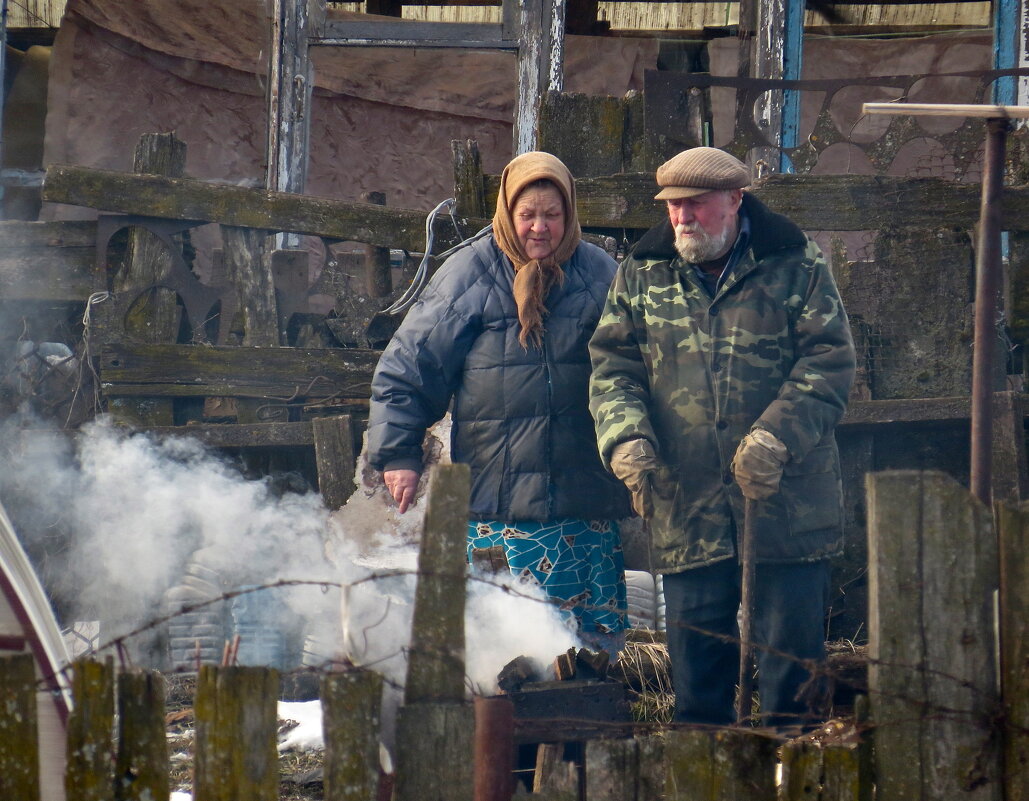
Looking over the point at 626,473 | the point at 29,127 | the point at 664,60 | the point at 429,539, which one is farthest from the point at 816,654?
the point at 29,127

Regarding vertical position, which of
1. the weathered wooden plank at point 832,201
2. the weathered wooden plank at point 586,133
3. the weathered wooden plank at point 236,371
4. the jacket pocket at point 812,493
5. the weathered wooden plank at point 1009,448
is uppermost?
the weathered wooden plank at point 586,133

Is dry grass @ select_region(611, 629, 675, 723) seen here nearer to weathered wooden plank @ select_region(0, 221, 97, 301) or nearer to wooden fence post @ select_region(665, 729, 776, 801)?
wooden fence post @ select_region(665, 729, 776, 801)

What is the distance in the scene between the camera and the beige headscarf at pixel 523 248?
13.9ft

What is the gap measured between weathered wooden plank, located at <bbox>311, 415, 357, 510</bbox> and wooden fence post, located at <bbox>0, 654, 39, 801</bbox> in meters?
3.36

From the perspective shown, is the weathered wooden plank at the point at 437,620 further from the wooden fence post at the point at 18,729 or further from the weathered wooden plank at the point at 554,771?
the wooden fence post at the point at 18,729

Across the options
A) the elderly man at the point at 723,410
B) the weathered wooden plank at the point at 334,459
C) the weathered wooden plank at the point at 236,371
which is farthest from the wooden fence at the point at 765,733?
the weathered wooden plank at the point at 236,371

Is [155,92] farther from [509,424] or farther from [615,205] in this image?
[509,424]

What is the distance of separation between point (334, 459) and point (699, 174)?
8.44 ft

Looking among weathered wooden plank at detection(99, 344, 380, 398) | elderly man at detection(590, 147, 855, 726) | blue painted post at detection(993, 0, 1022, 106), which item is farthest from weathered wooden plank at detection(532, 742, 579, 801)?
blue painted post at detection(993, 0, 1022, 106)

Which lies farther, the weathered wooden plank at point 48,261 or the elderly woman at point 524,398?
the weathered wooden plank at point 48,261

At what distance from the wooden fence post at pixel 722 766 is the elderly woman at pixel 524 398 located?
1782 mm

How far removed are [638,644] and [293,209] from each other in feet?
8.70

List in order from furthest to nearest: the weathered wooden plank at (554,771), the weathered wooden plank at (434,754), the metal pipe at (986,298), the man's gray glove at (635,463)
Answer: the man's gray glove at (635,463), the metal pipe at (986,298), the weathered wooden plank at (554,771), the weathered wooden plank at (434,754)

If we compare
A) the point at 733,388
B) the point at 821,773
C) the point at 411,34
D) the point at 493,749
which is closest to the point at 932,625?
the point at 821,773
